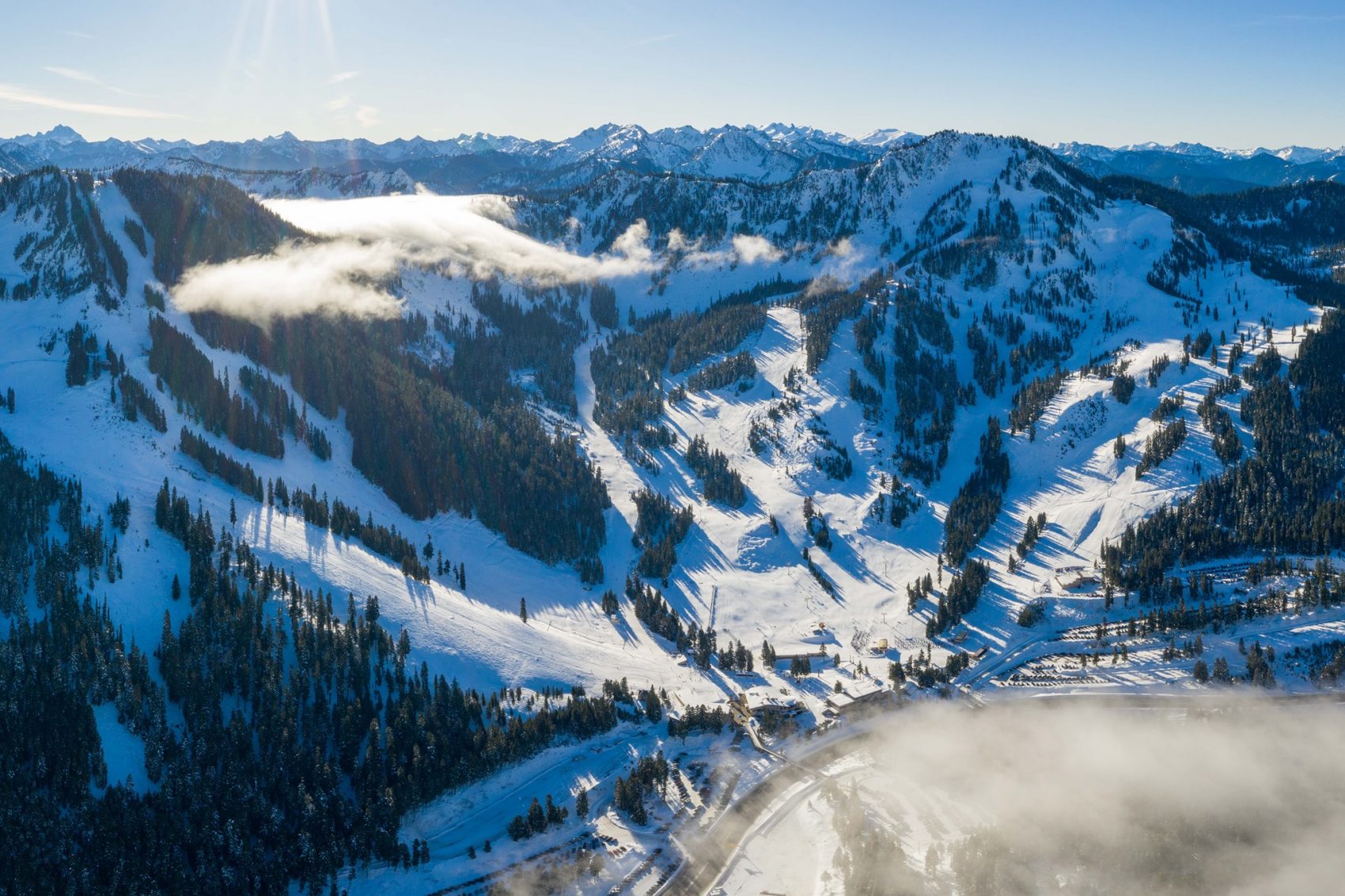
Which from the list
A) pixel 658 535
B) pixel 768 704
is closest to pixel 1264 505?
pixel 768 704

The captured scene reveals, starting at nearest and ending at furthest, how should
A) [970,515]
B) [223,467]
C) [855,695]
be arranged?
[855,695] → [223,467] → [970,515]

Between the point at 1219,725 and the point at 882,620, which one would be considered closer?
the point at 1219,725

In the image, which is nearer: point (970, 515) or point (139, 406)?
point (139, 406)

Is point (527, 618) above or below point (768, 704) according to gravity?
above

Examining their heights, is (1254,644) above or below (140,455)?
below

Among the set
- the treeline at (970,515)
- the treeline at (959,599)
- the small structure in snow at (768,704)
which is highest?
the treeline at (970,515)

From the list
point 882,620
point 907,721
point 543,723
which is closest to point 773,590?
point 882,620

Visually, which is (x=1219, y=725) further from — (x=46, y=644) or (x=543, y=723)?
(x=46, y=644)

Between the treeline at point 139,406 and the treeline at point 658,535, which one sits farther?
the treeline at point 658,535

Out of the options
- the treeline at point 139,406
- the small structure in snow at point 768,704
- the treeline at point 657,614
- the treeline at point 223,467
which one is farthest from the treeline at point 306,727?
the treeline at point 139,406

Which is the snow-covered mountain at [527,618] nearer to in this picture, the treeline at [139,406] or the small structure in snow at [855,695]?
the small structure in snow at [855,695]

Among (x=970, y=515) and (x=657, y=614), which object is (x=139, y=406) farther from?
(x=970, y=515)
